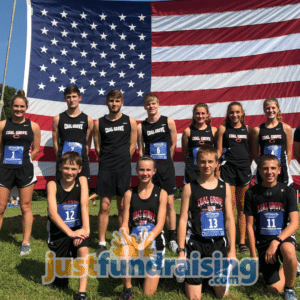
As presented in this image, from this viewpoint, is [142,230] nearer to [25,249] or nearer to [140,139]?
[140,139]

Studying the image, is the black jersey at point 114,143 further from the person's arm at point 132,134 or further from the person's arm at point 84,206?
the person's arm at point 84,206

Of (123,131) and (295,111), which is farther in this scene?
(295,111)

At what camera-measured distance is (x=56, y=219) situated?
3.03 m

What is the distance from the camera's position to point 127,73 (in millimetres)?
6512

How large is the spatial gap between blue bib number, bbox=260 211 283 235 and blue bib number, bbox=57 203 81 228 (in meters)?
1.99

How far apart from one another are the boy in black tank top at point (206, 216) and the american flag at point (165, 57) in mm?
3097

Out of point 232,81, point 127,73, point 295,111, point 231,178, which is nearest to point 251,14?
point 232,81

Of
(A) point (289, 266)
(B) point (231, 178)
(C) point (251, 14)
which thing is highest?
(C) point (251, 14)

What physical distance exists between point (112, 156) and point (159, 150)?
0.72m

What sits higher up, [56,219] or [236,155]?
[236,155]

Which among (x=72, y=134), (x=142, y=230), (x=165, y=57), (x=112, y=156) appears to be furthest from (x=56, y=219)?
(x=165, y=57)

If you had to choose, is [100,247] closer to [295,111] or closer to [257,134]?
[257,134]

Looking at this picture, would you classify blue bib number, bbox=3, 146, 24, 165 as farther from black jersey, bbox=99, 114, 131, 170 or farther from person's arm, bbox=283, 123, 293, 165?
person's arm, bbox=283, 123, 293, 165

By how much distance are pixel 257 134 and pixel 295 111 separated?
1.92 meters
